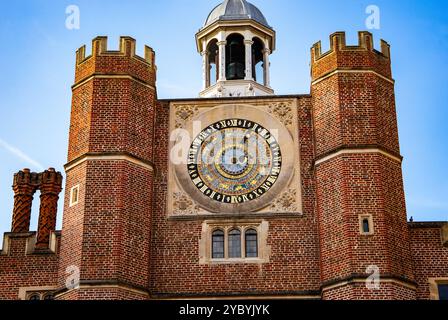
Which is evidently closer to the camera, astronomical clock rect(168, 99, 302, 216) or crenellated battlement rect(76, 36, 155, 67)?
astronomical clock rect(168, 99, 302, 216)

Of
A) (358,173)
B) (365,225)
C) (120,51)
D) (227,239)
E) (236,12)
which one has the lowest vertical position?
(227,239)

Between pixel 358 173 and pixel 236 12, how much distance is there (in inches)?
378

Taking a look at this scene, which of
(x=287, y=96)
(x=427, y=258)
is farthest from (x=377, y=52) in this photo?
(x=427, y=258)

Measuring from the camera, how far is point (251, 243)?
90.7 ft

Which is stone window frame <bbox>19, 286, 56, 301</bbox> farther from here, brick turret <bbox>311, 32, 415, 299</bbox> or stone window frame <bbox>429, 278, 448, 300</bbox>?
stone window frame <bbox>429, 278, 448, 300</bbox>

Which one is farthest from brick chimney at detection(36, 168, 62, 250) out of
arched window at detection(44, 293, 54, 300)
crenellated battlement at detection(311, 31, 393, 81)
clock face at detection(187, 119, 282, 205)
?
crenellated battlement at detection(311, 31, 393, 81)

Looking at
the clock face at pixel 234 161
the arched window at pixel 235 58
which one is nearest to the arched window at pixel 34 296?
the clock face at pixel 234 161

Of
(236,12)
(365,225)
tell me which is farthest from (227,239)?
→ (236,12)

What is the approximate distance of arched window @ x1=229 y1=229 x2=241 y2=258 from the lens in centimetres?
2750

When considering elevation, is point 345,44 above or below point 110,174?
above

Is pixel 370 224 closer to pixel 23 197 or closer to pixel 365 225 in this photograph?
pixel 365 225

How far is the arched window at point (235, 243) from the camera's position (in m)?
27.5

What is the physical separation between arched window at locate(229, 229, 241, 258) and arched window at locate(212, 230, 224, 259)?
259 mm

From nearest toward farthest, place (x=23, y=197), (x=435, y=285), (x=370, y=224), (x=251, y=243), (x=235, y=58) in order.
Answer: (x=370, y=224) → (x=435, y=285) → (x=251, y=243) → (x=23, y=197) → (x=235, y=58)
